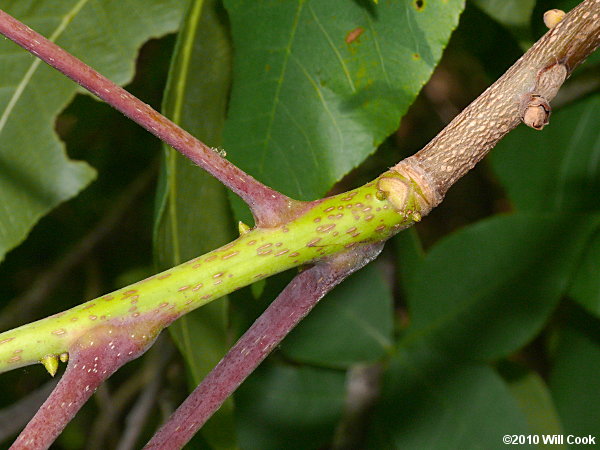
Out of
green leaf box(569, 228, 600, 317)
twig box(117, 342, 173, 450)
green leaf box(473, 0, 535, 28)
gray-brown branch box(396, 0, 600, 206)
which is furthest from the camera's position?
twig box(117, 342, 173, 450)

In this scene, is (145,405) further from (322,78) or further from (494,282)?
(322,78)

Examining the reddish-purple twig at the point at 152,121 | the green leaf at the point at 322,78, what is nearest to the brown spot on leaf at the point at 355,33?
the green leaf at the point at 322,78

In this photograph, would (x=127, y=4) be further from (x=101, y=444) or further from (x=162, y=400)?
A: (x=101, y=444)

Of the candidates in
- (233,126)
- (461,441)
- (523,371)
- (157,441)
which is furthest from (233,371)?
(523,371)

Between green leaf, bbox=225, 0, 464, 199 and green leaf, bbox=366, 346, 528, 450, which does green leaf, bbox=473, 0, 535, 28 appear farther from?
green leaf, bbox=366, 346, 528, 450

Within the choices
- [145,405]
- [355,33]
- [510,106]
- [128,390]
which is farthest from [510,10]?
[128,390]

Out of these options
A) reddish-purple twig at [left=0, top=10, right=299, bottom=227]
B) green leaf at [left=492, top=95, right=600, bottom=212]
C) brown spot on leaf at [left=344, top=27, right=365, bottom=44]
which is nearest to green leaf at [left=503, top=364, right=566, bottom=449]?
green leaf at [left=492, top=95, right=600, bottom=212]

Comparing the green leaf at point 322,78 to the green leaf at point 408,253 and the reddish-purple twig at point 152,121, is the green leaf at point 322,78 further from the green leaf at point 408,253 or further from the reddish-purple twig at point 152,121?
the green leaf at point 408,253
